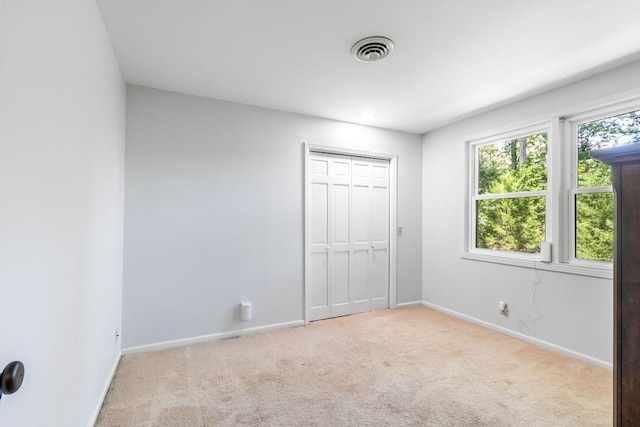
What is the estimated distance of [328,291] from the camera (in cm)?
375

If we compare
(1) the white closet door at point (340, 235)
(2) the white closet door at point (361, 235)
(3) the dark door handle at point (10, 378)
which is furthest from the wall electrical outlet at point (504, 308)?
(3) the dark door handle at point (10, 378)

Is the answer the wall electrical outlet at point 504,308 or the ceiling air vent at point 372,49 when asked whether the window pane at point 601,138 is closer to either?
the wall electrical outlet at point 504,308

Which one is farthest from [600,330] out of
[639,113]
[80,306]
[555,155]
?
[80,306]

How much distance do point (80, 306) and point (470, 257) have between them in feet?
→ 12.1

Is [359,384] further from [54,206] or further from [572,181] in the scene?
[572,181]

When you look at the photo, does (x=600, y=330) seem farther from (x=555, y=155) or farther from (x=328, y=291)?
(x=328, y=291)

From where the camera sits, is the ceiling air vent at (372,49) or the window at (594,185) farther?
the window at (594,185)

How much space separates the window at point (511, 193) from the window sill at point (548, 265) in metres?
0.15

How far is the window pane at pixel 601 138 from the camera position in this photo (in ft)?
8.04

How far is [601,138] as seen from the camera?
2.63 m

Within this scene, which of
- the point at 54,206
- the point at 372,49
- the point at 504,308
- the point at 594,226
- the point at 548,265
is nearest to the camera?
the point at 54,206

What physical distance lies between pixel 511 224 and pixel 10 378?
12.7ft

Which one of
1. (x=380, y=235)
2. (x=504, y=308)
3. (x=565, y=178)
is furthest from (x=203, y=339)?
(x=565, y=178)

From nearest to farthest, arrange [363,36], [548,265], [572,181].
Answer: [363,36]
[572,181]
[548,265]
